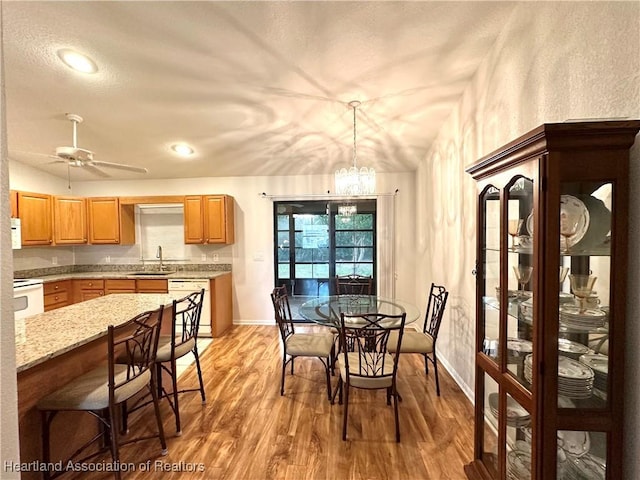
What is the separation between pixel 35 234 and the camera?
14.3 feet

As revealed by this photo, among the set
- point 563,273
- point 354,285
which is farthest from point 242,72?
point 354,285

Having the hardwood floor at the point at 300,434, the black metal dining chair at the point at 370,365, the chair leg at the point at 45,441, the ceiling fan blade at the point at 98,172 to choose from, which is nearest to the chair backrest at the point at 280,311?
the hardwood floor at the point at 300,434

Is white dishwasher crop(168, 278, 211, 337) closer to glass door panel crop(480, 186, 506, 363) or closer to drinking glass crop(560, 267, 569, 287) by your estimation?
glass door panel crop(480, 186, 506, 363)

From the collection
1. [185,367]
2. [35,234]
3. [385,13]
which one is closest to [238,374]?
[185,367]

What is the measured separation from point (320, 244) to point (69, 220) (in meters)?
4.06

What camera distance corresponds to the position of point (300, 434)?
2.24m

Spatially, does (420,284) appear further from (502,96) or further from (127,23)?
(127,23)

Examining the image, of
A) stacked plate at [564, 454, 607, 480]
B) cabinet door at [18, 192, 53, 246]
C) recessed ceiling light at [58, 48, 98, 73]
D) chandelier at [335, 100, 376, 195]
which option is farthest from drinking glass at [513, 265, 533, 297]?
cabinet door at [18, 192, 53, 246]

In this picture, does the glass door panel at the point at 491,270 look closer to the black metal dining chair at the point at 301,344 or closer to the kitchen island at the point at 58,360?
the black metal dining chair at the point at 301,344

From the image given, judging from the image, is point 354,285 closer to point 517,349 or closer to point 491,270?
point 491,270

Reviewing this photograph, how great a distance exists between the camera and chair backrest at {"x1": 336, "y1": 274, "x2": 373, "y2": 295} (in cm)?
395

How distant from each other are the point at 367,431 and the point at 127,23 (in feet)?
11.2

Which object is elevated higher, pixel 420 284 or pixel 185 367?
pixel 420 284

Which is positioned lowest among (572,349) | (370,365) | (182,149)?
(370,365)
